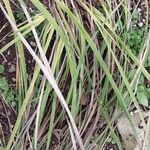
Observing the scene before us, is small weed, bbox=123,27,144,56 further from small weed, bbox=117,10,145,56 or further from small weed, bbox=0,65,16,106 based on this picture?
small weed, bbox=0,65,16,106

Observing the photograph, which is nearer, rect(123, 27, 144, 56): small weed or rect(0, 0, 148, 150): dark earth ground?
rect(0, 0, 148, 150): dark earth ground

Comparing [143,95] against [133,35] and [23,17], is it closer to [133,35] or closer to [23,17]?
[133,35]

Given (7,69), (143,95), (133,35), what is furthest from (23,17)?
(143,95)

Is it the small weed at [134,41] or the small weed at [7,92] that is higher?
the small weed at [7,92]

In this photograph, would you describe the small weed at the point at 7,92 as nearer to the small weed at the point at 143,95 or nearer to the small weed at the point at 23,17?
the small weed at the point at 23,17

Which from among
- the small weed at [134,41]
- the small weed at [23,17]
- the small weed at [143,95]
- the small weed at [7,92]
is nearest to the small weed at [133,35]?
the small weed at [134,41]

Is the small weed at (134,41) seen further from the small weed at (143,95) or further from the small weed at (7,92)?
the small weed at (7,92)

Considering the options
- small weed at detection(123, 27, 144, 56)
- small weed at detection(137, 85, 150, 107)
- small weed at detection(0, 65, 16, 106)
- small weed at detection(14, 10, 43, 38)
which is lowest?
small weed at detection(137, 85, 150, 107)

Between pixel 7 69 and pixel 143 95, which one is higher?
pixel 7 69

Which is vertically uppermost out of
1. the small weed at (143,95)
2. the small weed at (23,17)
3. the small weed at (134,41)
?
the small weed at (23,17)

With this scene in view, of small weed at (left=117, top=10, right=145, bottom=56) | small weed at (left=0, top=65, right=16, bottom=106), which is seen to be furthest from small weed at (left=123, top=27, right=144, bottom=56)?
small weed at (left=0, top=65, right=16, bottom=106)

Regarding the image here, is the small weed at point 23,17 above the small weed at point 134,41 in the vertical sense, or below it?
above

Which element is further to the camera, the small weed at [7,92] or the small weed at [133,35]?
the small weed at [133,35]

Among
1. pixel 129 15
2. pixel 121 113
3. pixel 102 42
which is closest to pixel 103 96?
pixel 121 113
